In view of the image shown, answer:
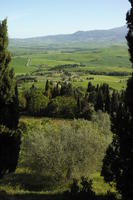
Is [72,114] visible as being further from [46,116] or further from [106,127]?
[106,127]

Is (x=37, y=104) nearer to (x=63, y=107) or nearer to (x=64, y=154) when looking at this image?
(x=63, y=107)

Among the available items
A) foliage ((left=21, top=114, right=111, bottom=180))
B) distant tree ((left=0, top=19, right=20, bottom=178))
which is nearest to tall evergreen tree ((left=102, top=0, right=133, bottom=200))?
distant tree ((left=0, top=19, right=20, bottom=178))

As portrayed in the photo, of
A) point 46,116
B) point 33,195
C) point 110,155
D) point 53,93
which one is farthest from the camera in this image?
point 53,93

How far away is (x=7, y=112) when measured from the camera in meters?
21.7

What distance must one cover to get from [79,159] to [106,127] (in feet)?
82.0

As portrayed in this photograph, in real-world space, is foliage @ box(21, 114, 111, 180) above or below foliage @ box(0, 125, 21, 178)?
below

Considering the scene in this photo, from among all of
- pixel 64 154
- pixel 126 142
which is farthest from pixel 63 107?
pixel 126 142

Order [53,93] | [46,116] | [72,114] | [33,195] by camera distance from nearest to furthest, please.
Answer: [33,195], [72,114], [46,116], [53,93]

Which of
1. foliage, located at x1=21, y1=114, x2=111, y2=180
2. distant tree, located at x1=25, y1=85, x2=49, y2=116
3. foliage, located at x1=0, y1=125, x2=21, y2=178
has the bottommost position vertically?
distant tree, located at x1=25, y1=85, x2=49, y2=116

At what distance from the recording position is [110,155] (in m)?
17.3

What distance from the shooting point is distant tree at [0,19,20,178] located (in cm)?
2142

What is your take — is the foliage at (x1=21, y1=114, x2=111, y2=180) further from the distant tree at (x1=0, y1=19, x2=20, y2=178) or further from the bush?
the bush

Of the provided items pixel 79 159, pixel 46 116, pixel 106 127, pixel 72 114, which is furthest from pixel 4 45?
pixel 46 116

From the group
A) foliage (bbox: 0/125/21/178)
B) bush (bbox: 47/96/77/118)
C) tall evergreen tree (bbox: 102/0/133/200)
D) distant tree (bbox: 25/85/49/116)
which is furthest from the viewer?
distant tree (bbox: 25/85/49/116)
